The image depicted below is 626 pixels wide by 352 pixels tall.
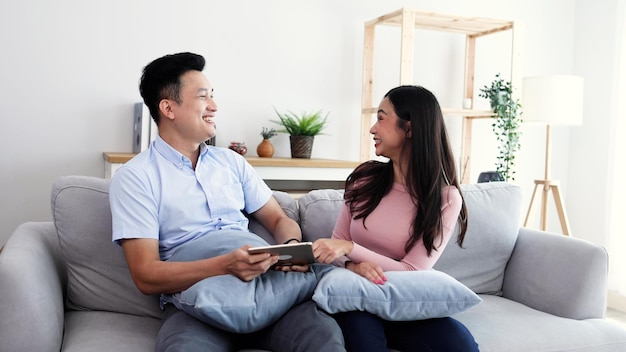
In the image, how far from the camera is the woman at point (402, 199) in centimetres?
197

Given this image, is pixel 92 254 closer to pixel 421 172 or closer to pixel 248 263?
pixel 248 263

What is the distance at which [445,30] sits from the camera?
430cm

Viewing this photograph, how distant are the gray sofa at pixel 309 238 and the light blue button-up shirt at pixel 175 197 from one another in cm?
15

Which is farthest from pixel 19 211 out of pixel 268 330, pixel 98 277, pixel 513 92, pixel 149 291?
pixel 513 92

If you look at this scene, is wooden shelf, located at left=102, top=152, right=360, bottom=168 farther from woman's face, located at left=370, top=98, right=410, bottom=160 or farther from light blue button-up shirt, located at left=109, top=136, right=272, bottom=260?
woman's face, located at left=370, top=98, right=410, bottom=160

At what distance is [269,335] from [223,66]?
2.44 meters

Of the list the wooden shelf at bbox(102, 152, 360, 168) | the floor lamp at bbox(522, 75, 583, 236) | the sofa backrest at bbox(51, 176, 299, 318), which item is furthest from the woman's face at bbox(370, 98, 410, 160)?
the floor lamp at bbox(522, 75, 583, 236)

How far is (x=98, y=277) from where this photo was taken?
6.51 ft

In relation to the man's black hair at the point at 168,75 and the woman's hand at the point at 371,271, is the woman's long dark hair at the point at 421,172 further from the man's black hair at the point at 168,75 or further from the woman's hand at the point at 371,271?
the man's black hair at the point at 168,75

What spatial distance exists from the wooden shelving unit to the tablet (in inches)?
87.7

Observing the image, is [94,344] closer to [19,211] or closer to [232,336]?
[232,336]

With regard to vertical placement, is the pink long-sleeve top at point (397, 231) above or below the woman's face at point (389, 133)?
below

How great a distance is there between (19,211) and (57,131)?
470 millimetres

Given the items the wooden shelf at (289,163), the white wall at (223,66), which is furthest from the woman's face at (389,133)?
the white wall at (223,66)
